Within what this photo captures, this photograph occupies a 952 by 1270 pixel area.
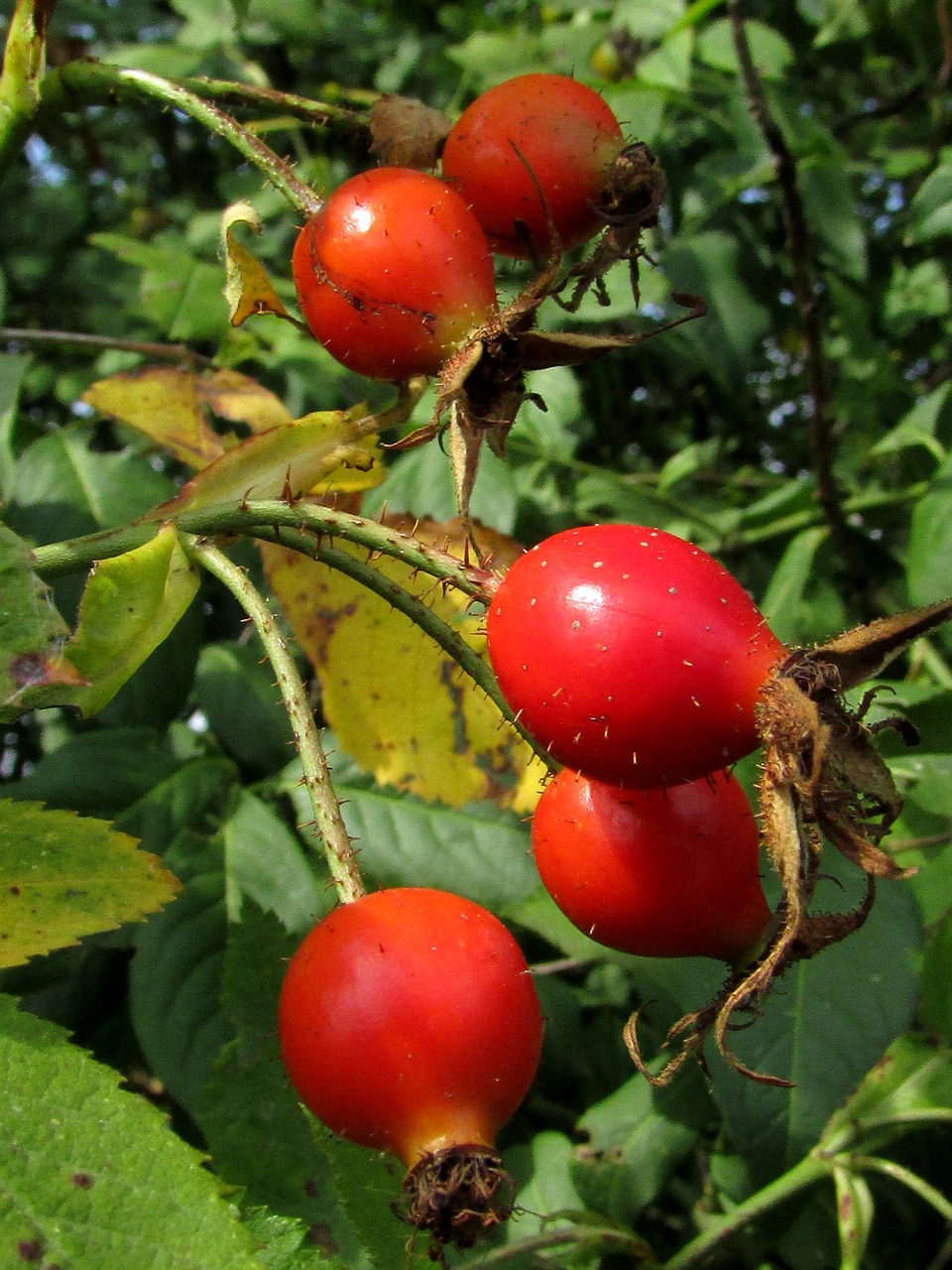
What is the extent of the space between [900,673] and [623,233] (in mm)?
1438

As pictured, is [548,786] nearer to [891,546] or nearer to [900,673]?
[900,673]

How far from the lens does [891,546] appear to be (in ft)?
9.64

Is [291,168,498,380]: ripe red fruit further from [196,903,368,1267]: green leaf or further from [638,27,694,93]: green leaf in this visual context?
[638,27,694,93]: green leaf

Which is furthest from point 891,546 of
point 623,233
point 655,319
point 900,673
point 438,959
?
point 438,959

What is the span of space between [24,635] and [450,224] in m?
0.57

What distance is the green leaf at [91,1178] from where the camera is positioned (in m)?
0.75

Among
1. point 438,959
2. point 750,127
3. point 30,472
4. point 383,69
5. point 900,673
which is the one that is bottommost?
point 900,673

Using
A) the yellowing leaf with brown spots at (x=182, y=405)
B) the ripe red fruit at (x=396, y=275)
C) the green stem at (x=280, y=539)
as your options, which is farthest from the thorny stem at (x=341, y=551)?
the yellowing leaf with brown spots at (x=182, y=405)

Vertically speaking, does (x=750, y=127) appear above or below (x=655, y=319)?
above

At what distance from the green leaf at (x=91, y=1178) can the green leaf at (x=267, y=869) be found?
61cm

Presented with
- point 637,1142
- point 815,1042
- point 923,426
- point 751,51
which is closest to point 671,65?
point 751,51

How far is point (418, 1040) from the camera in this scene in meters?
0.90

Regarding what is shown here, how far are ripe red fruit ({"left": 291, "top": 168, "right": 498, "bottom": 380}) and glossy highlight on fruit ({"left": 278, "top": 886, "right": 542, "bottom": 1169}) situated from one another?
54 centimetres

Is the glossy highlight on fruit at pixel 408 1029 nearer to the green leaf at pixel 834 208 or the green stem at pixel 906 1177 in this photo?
the green stem at pixel 906 1177
